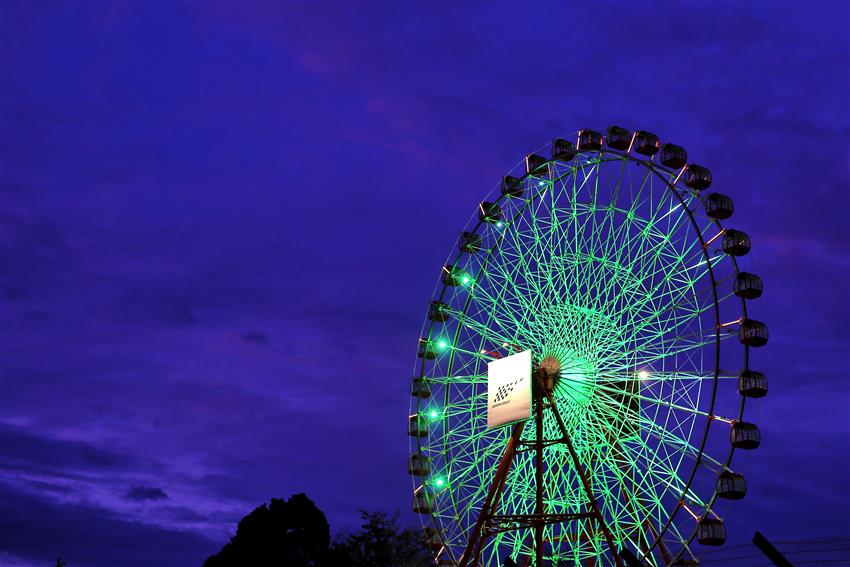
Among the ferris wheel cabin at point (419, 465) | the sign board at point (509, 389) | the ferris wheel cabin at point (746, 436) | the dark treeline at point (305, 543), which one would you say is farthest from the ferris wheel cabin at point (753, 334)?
the dark treeline at point (305, 543)

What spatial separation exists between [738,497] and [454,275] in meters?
15.8

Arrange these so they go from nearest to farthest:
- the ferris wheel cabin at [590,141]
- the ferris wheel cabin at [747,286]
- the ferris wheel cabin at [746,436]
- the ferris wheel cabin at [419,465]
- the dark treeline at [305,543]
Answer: the ferris wheel cabin at [746,436] < the ferris wheel cabin at [747,286] < the ferris wheel cabin at [590,141] < the ferris wheel cabin at [419,465] < the dark treeline at [305,543]

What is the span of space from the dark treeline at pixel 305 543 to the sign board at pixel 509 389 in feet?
82.0

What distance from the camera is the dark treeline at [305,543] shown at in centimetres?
5716

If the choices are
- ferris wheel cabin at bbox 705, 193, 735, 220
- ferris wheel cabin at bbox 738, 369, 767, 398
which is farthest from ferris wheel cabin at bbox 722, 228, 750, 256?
ferris wheel cabin at bbox 738, 369, 767, 398

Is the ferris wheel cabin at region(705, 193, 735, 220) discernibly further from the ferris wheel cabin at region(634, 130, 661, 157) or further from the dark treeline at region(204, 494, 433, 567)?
the dark treeline at region(204, 494, 433, 567)

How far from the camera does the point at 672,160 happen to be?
33.2m

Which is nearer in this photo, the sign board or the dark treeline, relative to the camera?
the sign board

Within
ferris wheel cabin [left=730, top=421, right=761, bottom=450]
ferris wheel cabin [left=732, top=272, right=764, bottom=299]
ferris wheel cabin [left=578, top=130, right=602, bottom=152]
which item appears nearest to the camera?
ferris wheel cabin [left=730, top=421, right=761, bottom=450]

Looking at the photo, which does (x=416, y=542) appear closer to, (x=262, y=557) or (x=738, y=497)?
(x=262, y=557)

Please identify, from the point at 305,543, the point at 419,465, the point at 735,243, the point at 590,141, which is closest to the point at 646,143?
the point at 590,141

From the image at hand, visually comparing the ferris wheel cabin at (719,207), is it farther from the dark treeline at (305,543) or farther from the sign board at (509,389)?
the dark treeline at (305,543)

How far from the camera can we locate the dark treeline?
188 ft

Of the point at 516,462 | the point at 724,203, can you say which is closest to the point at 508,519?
the point at 516,462
